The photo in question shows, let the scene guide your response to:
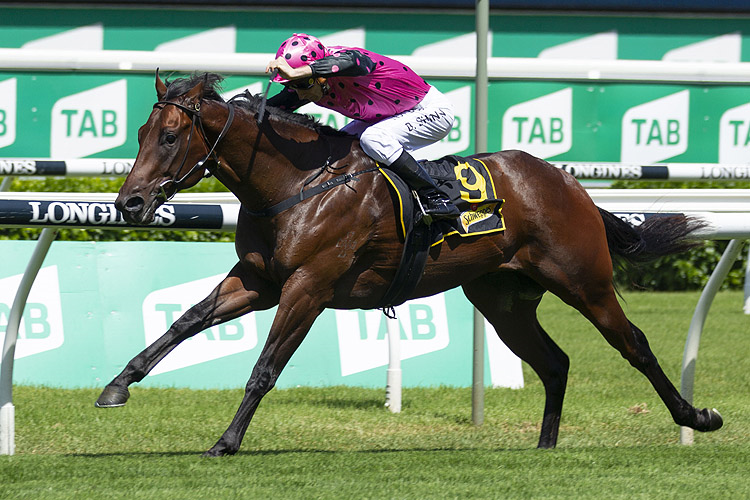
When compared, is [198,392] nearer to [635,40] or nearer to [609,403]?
[609,403]

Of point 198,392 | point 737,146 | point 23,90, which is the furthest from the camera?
point 737,146

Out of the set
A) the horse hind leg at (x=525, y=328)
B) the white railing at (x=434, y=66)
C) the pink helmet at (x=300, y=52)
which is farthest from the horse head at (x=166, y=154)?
the white railing at (x=434, y=66)

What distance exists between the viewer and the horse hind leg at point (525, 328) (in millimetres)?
4887

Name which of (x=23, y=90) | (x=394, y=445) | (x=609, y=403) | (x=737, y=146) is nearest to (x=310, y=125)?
(x=394, y=445)

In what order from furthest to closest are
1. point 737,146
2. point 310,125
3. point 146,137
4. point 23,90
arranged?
point 737,146 → point 23,90 → point 310,125 → point 146,137

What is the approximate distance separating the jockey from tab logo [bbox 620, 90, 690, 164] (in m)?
3.32

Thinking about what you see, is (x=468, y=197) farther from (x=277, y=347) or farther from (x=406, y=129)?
(x=277, y=347)

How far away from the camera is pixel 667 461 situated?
4020mm

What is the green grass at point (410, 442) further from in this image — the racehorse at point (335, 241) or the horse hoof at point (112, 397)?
the racehorse at point (335, 241)

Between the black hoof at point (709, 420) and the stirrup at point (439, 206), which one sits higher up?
the stirrup at point (439, 206)

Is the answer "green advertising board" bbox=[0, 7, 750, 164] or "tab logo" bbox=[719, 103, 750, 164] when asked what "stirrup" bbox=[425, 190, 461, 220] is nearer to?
"green advertising board" bbox=[0, 7, 750, 164]

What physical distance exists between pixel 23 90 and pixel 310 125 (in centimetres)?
351

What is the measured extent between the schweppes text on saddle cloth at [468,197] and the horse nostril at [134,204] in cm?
122

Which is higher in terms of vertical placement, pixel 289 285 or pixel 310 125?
pixel 310 125
